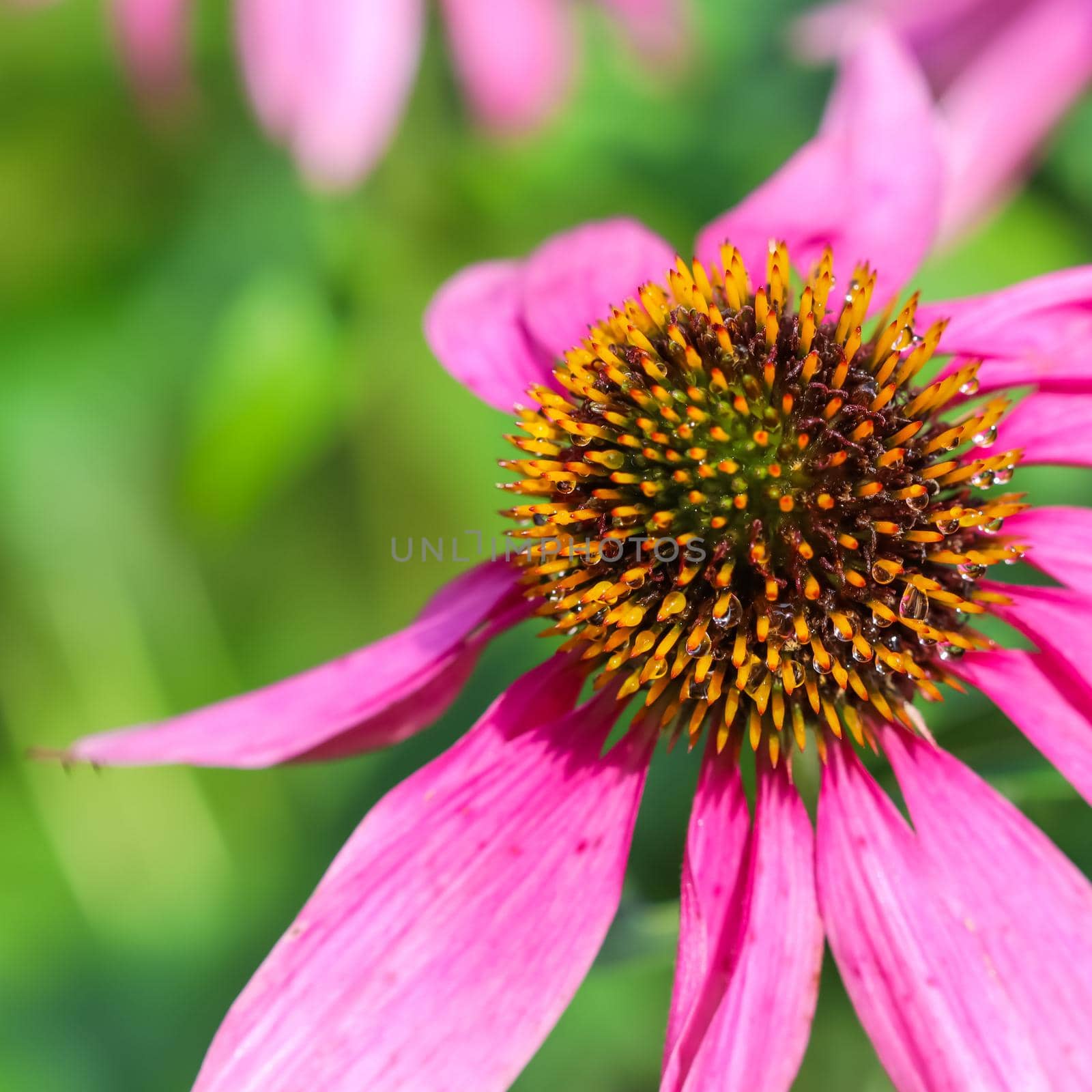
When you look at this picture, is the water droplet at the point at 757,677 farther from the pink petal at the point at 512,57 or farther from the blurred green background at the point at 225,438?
the pink petal at the point at 512,57

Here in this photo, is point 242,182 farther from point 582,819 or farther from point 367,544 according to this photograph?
point 582,819

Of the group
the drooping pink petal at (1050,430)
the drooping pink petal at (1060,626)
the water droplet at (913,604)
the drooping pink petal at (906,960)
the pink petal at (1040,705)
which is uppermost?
the drooping pink petal at (1050,430)

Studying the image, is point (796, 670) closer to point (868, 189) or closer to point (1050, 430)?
point (1050, 430)

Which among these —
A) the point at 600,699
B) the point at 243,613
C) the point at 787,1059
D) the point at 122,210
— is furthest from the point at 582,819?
the point at 122,210

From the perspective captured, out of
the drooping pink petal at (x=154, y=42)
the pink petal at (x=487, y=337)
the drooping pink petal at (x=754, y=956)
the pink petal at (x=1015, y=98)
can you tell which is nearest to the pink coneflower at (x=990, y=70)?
the pink petal at (x=1015, y=98)

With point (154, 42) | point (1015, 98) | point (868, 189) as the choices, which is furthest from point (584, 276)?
point (154, 42)

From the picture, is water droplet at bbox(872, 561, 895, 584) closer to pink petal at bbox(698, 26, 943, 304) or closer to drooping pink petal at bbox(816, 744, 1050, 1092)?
drooping pink petal at bbox(816, 744, 1050, 1092)
